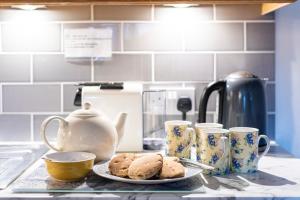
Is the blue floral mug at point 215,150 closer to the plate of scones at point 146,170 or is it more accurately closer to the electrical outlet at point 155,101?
the plate of scones at point 146,170

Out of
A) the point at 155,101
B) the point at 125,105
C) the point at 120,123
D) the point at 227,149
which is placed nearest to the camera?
the point at 227,149

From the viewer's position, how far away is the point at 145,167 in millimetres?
893

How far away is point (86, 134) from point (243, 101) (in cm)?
43

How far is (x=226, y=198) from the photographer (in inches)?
33.4

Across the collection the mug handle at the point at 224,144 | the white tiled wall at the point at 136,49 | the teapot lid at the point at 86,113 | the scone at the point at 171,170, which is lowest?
the scone at the point at 171,170

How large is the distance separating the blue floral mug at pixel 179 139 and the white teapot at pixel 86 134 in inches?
5.2

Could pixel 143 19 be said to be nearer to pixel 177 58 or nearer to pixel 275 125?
pixel 177 58

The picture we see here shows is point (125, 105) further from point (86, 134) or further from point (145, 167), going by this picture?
point (145, 167)

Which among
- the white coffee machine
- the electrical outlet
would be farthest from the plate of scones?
the electrical outlet

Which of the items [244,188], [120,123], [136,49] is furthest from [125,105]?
[244,188]

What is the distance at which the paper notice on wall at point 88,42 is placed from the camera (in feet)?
4.45

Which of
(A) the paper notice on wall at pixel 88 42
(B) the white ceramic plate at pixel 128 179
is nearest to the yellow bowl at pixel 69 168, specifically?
(B) the white ceramic plate at pixel 128 179

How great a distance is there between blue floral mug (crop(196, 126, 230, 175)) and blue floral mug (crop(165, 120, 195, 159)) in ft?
0.21

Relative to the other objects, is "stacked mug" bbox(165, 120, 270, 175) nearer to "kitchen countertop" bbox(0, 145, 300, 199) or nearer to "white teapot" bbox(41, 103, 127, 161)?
"kitchen countertop" bbox(0, 145, 300, 199)
